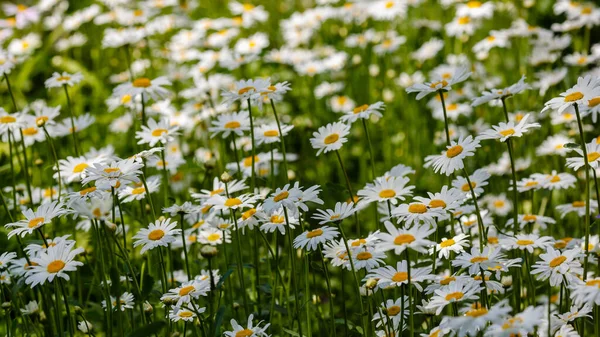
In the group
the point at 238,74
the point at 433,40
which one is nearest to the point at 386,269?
the point at 433,40

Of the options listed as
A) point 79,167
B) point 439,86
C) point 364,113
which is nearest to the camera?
point 439,86

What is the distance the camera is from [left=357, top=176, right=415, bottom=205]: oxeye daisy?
210 centimetres

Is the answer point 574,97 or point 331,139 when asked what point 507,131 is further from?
point 331,139

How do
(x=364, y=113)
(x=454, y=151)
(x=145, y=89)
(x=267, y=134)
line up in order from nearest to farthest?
(x=454, y=151) < (x=364, y=113) < (x=267, y=134) < (x=145, y=89)

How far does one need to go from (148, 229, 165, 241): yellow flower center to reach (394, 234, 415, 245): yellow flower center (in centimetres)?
77

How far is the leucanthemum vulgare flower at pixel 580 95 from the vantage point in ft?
6.43

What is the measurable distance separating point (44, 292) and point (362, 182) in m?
2.02

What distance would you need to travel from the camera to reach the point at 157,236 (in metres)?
2.13

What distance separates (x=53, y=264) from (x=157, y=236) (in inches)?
12.2

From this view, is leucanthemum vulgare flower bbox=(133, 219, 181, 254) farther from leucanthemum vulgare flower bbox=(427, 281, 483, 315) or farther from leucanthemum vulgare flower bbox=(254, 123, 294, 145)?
leucanthemum vulgare flower bbox=(427, 281, 483, 315)

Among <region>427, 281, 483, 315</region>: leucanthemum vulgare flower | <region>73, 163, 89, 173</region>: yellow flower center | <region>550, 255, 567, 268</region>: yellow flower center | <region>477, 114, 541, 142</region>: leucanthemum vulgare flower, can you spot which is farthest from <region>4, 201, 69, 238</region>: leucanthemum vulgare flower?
<region>550, 255, 567, 268</region>: yellow flower center

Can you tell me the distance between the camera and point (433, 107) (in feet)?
13.9

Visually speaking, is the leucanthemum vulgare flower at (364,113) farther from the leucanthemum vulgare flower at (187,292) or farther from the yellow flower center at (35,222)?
the yellow flower center at (35,222)

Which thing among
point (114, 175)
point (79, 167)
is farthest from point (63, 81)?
point (114, 175)
